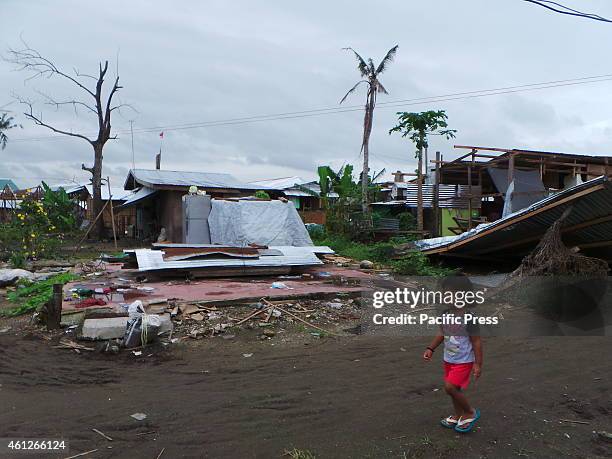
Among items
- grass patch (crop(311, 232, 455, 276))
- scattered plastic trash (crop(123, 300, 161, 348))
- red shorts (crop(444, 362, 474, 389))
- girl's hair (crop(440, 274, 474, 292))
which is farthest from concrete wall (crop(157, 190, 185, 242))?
red shorts (crop(444, 362, 474, 389))

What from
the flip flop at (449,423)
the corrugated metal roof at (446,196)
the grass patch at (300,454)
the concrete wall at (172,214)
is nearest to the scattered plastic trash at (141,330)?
the grass patch at (300,454)

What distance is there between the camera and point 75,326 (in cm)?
605

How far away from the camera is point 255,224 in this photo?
13.4 meters

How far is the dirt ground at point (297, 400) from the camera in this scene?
320 centimetres

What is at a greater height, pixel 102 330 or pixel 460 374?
pixel 460 374

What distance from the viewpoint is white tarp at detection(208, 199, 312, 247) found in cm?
1312

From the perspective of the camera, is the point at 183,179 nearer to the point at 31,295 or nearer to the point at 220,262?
the point at 220,262

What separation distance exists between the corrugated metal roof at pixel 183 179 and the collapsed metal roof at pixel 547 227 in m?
9.37

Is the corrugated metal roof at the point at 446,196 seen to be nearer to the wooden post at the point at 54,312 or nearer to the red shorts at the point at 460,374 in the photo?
the wooden post at the point at 54,312

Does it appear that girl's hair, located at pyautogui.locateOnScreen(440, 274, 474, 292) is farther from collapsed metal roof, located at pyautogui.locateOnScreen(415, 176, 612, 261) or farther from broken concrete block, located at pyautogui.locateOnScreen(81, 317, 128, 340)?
collapsed metal roof, located at pyautogui.locateOnScreen(415, 176, 612, 261)

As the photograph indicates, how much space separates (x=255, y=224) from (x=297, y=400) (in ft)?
31.8

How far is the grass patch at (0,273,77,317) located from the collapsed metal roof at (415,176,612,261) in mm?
8223

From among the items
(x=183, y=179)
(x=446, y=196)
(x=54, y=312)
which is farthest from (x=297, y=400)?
(x=183, y=179)

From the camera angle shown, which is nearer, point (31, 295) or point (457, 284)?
point (457, 284)
